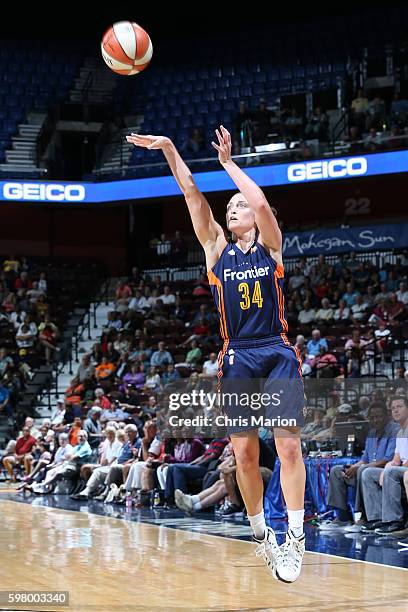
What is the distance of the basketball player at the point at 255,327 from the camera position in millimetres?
6254

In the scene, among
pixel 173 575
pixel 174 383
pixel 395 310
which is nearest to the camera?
pixel 173 575

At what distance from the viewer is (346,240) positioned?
2392 centimetres

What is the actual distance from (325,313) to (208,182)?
537 centimetres

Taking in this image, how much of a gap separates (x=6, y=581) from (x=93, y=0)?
2570cm

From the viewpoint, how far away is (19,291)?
82.9 feet

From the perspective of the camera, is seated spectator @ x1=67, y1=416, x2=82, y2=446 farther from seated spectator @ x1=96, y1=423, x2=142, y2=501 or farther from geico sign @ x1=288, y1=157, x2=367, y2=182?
geico sign @ x1=288, y1=157, x2=367, y2=182

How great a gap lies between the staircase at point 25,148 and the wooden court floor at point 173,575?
51.8ft

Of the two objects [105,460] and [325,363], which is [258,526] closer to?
[105,460]

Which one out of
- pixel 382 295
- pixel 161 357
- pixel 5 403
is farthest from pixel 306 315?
pixel 5 403

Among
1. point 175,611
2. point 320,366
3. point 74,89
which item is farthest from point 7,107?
point 175,611

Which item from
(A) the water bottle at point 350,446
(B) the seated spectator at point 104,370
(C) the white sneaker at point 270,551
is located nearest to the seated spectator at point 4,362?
(B) the seated spectator at point 104,370

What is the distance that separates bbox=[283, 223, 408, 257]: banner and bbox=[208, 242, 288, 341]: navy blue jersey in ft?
55.6

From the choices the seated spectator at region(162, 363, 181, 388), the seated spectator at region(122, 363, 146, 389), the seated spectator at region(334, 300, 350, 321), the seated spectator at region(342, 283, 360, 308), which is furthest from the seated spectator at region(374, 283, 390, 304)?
the seated spectator at region(122, 363, 146, 389)

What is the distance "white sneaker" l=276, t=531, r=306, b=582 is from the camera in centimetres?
619
